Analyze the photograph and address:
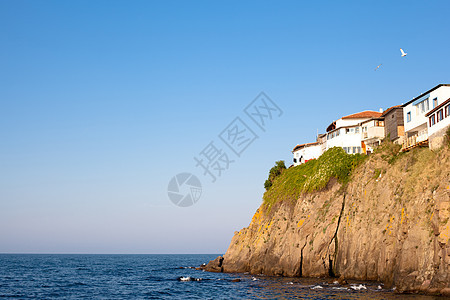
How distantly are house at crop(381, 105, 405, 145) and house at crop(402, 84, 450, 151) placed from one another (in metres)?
0.89

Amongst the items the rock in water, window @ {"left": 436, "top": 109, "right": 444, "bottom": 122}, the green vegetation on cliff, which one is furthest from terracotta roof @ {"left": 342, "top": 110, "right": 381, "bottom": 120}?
the rock in water

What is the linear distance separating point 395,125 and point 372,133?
7150 millimetres

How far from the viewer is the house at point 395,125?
207 ft

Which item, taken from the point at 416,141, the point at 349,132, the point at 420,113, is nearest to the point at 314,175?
the point at 349,132

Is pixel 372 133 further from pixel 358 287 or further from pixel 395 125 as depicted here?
pixel 358 287

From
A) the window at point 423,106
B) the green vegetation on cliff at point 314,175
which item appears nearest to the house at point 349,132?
the green vegetation on cliff at point 314,175

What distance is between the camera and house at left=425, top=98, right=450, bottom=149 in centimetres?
4704

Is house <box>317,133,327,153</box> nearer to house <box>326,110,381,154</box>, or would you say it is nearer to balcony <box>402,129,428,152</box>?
house <box>326,110,381,154</box>

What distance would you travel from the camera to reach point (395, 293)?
39438mm

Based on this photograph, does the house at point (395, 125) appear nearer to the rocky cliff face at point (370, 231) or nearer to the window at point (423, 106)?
the window at point (423, 106)

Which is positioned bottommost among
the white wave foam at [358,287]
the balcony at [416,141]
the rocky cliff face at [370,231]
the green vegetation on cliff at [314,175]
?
the white wave foam at [358,287]

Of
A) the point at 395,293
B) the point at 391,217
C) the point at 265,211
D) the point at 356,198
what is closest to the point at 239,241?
the point at 265,211

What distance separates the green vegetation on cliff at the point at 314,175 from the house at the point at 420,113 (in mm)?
7836

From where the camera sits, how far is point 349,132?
75.9 m
